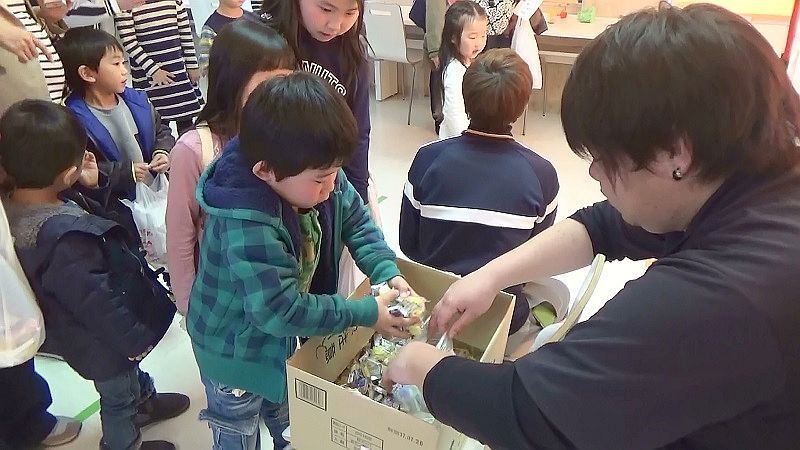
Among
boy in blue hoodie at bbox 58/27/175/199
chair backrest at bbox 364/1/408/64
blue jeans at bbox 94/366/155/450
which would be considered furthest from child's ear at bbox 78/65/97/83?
chair backrest at bbox 364/1/408/64

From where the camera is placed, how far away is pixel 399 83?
18.7ft

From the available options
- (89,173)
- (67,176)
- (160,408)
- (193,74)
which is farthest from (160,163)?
(193,74)

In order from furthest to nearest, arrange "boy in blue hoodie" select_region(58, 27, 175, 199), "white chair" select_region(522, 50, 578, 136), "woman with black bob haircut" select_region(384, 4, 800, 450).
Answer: "white chair" select_region(522, 50, 578, 136), "boy in blue hoodie" select_region(58, 27, 175, 199), "woman with black bob haircut" select_region(384, 4, 800, 450)

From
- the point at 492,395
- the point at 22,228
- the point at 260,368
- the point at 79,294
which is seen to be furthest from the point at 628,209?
the point at 22,228

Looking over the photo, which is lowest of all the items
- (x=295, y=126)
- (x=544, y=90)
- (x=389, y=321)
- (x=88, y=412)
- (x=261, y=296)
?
(x=544, y=90)

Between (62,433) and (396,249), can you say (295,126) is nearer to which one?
(62,433)

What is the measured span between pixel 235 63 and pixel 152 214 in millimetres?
929

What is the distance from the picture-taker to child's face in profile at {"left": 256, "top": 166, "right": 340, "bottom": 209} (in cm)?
125

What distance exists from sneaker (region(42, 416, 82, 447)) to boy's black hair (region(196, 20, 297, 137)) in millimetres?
1078

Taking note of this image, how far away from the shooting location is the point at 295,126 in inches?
47.2

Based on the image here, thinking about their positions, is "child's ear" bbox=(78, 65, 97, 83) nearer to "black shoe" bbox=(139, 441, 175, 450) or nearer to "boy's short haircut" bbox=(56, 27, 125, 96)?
"boy's short haircut" bbox=(56, 27, 125, 96)

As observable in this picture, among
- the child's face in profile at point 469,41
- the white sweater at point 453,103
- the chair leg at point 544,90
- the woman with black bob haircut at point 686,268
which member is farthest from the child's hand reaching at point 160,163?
the chair leg at point 544,90

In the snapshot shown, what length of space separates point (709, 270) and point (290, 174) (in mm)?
739

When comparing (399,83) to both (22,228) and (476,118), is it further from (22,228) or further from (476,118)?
(22,228)
